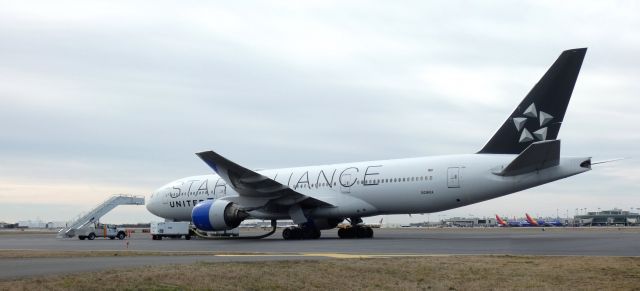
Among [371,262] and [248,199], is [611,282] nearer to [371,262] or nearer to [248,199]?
[371,262]

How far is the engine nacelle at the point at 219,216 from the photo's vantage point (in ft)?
105

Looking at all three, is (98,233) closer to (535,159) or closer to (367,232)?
(367,232)

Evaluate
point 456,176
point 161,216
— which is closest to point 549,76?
point 456,176

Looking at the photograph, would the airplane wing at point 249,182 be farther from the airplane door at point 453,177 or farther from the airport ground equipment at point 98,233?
the airport ground equipment at point 98,233

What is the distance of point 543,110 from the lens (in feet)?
86.7

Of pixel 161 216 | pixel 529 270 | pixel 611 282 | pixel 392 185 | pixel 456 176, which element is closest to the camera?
pixel 611 282

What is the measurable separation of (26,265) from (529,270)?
10.7 m

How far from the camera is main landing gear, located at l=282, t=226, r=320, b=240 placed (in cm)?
3219

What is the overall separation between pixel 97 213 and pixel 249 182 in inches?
797

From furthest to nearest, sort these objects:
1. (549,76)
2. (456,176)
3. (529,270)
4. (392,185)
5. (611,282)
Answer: (392,185)
(456,176)
(549,76)
(529,270)
(611,282)

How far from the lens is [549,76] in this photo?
25984 millimetres

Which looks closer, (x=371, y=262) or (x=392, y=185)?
(x=371, y=262)

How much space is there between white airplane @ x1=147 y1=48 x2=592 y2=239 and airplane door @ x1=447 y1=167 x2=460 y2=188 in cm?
4

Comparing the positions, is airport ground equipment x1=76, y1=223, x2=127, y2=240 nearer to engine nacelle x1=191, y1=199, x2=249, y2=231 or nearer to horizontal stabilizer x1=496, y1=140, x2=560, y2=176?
engine nacelle x1=191, y1=199, x2=249, y2=231
